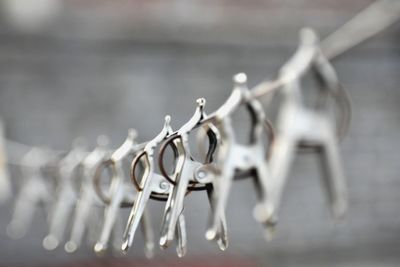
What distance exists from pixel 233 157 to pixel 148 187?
4.7 inches

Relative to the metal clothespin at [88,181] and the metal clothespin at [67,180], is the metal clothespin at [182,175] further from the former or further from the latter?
the metal clothespin at [67,180]

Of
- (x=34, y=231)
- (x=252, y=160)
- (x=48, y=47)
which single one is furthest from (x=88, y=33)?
(x=252, y=160)

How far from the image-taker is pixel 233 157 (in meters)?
1.06

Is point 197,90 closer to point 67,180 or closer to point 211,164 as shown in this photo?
point 67,180

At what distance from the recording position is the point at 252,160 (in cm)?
112

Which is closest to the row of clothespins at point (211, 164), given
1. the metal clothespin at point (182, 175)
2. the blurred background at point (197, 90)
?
the metal clothespin at point (182, 175)

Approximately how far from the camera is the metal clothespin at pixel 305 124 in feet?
4.52

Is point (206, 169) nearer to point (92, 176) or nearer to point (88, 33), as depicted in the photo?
point (92, 176)

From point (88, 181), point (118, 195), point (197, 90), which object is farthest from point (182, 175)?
point (197, 90)

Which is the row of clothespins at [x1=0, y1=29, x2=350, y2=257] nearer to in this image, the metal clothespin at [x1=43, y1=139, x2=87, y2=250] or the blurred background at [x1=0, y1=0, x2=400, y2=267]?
the metal clothespin at [x1=43, y1=139, x2=87, y2=250]

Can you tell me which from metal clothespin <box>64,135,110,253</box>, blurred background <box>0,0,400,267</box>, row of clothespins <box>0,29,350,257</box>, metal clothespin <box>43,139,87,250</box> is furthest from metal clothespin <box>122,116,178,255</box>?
blurred background <box>0,0,400,267</box>

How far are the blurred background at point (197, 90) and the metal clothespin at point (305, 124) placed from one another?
1980mm

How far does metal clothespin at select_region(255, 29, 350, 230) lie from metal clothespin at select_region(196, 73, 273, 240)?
178 mm

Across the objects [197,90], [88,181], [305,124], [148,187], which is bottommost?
[148,187]
